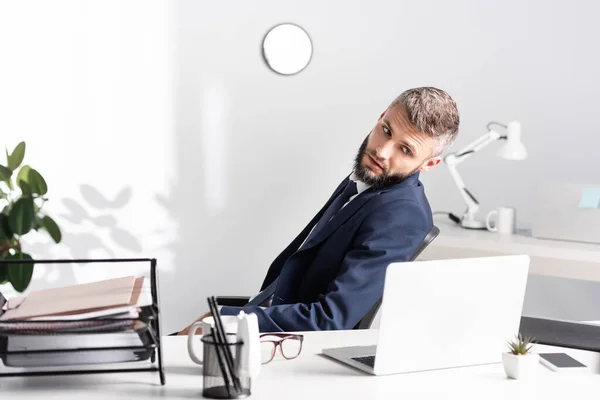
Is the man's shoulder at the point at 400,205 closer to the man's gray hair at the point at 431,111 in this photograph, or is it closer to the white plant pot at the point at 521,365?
the man's gray hair at the point at 431,111

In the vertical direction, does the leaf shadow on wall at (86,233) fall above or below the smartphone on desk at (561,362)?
below

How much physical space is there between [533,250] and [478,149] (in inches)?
24.4

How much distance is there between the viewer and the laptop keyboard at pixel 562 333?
175cm

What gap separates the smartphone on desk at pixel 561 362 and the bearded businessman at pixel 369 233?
0.51 meters

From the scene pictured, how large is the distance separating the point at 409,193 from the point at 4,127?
2.08 m

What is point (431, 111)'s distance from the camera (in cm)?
220

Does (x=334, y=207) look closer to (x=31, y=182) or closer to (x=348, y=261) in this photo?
(x=348, y=261)

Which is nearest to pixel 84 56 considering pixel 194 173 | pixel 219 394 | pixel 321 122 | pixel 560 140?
pixel 194 173

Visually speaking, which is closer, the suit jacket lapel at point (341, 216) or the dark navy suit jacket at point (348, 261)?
the dark navy suit jacket at point (348, 261)

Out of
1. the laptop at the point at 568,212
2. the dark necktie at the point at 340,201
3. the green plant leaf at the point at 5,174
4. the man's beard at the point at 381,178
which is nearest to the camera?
the man's beard at the point at 381,178

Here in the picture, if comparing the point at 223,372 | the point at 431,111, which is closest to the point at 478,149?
the point at 431,111

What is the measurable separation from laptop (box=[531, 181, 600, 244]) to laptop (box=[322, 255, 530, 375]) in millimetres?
1888

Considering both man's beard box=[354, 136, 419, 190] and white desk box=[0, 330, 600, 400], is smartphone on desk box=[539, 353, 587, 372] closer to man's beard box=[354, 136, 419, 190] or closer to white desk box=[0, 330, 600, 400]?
white desk box=[0, 330, 600, 400]

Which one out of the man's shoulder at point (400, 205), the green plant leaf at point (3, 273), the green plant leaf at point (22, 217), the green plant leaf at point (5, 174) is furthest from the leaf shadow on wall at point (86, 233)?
the man's shoulder at point (400, 205)
